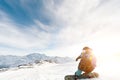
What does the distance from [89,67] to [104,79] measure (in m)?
0.97

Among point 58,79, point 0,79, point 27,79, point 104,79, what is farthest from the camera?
point 0,79

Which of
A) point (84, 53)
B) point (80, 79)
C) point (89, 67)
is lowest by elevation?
point (80, 79)

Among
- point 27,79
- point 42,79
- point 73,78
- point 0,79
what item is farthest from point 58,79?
point 73,78

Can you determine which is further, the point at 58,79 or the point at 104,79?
the point at 58,79

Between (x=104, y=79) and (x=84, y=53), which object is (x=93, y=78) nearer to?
(x=104, y=79)

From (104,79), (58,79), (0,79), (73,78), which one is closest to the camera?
(104,79)

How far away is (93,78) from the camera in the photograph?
9.48 m

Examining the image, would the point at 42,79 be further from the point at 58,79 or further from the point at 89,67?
the point at 89,67

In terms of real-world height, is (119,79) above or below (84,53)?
below

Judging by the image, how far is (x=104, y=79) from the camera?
930cm

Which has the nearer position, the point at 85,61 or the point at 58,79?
the point at 85,61

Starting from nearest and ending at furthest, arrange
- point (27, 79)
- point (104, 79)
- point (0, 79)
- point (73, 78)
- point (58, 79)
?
1. point (104, 79)
2. point (73, 78)
3. point (58, 79)
4. point (27, 79)
5. point (0, 79)

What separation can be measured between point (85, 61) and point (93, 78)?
3.13 feet

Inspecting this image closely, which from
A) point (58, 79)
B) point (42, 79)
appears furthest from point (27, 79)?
point (58, 79)
